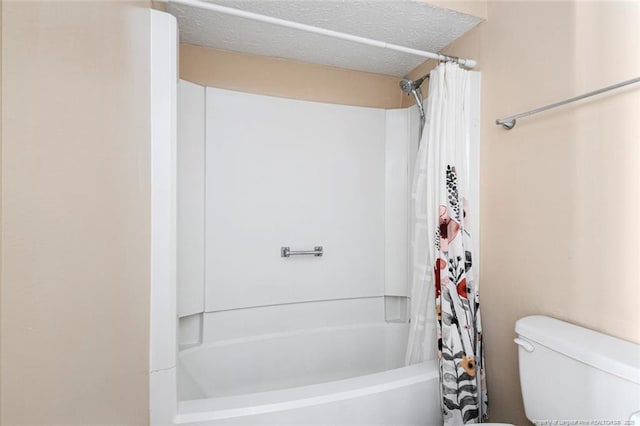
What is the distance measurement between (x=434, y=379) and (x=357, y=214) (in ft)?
3.58

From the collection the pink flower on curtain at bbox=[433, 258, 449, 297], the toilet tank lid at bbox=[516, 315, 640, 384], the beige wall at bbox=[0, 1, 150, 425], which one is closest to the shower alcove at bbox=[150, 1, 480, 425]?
the pink flower on curtain at bbox=[433, 258, 449, 297]

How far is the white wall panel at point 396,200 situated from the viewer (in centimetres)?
215

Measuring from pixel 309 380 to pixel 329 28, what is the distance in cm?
211

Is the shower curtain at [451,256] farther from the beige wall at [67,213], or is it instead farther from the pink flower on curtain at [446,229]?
the beige wall at [67,213]

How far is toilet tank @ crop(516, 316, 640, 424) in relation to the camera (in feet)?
2.78

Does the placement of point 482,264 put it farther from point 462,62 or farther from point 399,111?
point 399,111

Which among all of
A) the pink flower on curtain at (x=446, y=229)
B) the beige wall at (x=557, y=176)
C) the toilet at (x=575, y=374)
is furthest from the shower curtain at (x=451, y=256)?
the toilet at (x=575, y=374)

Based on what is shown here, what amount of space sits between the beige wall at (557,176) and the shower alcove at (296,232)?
174 mm

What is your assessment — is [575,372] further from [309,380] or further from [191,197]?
[191,197]

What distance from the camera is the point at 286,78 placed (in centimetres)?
201

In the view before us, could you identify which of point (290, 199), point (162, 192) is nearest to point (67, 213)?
point (162, 192)

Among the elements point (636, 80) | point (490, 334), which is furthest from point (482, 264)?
point (636, 80)

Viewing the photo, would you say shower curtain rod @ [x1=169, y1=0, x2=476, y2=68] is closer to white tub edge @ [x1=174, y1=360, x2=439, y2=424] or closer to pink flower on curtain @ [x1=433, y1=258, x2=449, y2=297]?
pink flower on curtain @ [x1=433, y1=258, x2=449, y2=297]

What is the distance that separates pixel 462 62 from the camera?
60.2 inches
